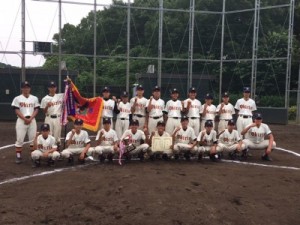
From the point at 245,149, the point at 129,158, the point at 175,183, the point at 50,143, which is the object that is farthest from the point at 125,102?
the point at 175,183

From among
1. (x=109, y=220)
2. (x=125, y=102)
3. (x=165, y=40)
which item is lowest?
(x=109, y=220)

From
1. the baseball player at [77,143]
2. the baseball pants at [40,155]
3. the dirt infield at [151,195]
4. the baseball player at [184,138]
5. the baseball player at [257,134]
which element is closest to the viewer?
the dirt infield at [151,195]

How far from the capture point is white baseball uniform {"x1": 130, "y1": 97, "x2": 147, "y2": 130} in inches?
445

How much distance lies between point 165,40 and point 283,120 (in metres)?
11.8

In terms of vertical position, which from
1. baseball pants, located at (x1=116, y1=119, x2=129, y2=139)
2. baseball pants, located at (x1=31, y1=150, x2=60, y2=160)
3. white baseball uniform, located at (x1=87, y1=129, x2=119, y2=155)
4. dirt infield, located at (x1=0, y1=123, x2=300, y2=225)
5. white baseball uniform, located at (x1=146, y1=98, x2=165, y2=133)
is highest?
white baseball uniform, located at (x1=146, y1=98, x2=165, y2=133)

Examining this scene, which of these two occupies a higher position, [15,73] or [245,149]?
[15,73]

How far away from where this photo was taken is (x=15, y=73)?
21656mm

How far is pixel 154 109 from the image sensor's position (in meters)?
11.3

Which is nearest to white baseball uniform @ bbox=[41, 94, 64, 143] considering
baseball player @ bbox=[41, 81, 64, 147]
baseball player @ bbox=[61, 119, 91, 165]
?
baseball player @ bbox=[41, 81, 64, 147]

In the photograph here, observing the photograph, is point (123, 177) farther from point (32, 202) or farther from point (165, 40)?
point (165, 40)

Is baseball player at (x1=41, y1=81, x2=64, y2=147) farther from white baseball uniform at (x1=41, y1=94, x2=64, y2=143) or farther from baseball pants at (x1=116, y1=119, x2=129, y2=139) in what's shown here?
baseball pants at (x1=116, y1=119, x2=129, y2=139)

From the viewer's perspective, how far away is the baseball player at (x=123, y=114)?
1115cm

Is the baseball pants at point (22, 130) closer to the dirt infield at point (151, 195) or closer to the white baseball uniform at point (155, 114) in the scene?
the dirt infield at point (151, 195)

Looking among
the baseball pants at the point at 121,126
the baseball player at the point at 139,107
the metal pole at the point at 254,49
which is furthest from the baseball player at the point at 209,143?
the metal pole at the point at 254,49
